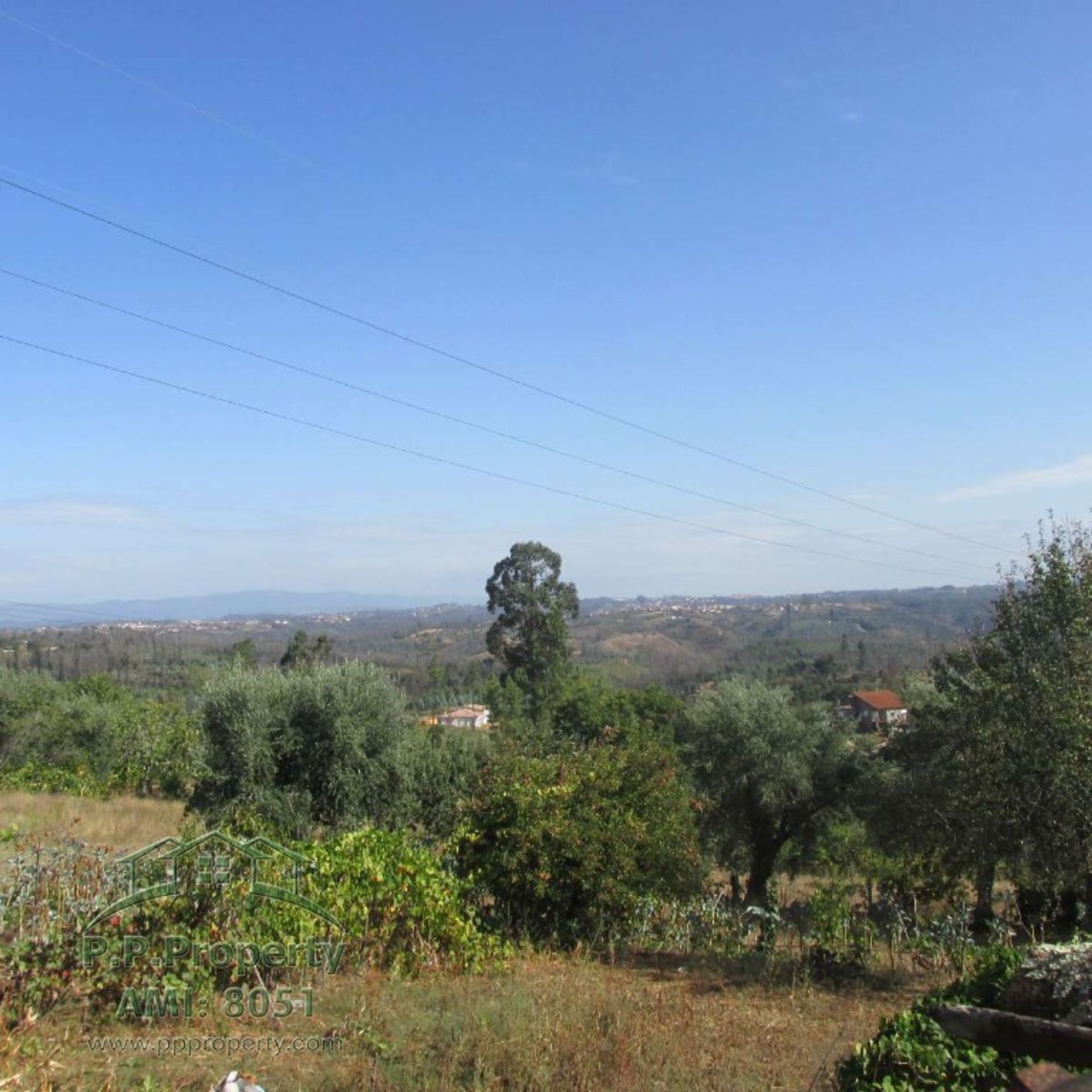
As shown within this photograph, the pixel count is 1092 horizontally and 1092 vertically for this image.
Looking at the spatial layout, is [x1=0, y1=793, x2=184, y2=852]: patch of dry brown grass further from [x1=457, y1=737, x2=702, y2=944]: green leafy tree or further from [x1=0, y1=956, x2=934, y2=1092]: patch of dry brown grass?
[x1=0, y1=956, x2=934, y2=1092]: patch of dry brown grass

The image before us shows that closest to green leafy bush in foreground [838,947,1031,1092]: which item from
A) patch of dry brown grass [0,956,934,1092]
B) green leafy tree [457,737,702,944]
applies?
patch of dry brown grass [0,956,934,1092]

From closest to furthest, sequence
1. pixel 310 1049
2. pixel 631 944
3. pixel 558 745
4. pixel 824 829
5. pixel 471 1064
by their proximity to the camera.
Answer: pixel 471 1064 → pixel 310 1049 → pixel 631 944 → pixel 558 745 → pixel 824 829

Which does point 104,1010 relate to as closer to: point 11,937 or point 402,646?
point 11,937

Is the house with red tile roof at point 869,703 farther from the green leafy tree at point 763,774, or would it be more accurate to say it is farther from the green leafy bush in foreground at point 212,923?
the green leafy bush in foreground at point 212,923

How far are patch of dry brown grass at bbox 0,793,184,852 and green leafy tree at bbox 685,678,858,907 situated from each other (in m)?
13.5

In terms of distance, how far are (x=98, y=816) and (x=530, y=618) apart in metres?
28.7

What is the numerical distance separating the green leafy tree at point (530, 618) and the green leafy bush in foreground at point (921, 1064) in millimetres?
40134

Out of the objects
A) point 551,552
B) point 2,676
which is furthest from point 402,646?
point 2,676

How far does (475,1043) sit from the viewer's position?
16.7 ft

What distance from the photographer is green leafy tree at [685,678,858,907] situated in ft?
76.9

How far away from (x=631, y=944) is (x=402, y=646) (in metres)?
148

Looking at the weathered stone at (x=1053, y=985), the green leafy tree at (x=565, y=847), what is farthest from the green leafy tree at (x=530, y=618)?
the weathered stone at (x=1053, y=985)

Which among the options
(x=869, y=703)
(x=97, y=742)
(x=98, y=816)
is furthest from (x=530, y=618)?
(x=869, y=703)

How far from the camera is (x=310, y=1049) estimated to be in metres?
5.28
